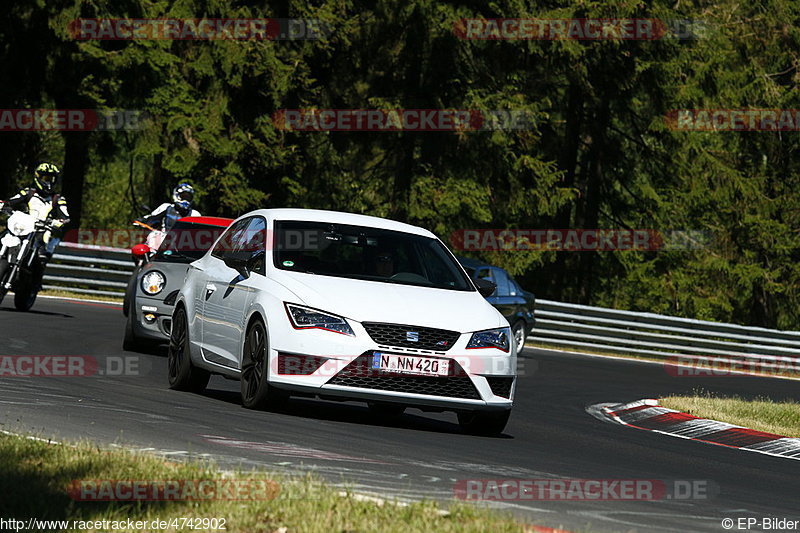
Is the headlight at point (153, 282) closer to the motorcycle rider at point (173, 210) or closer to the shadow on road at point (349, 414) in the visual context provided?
the shadow on road at point (349, 414)

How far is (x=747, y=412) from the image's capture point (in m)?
16.3

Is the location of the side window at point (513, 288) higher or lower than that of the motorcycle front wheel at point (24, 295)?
higher

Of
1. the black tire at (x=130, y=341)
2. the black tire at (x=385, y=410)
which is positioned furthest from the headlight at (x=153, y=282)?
the black tire at (x=385, y=410)

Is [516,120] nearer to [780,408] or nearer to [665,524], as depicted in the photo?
[780,408]

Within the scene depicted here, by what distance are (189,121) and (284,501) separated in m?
31.7

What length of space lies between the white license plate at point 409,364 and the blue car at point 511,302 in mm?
15487

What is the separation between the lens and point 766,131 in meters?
46.5

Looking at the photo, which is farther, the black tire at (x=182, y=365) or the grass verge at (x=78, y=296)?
the grass verge at (x=78, y=296)
